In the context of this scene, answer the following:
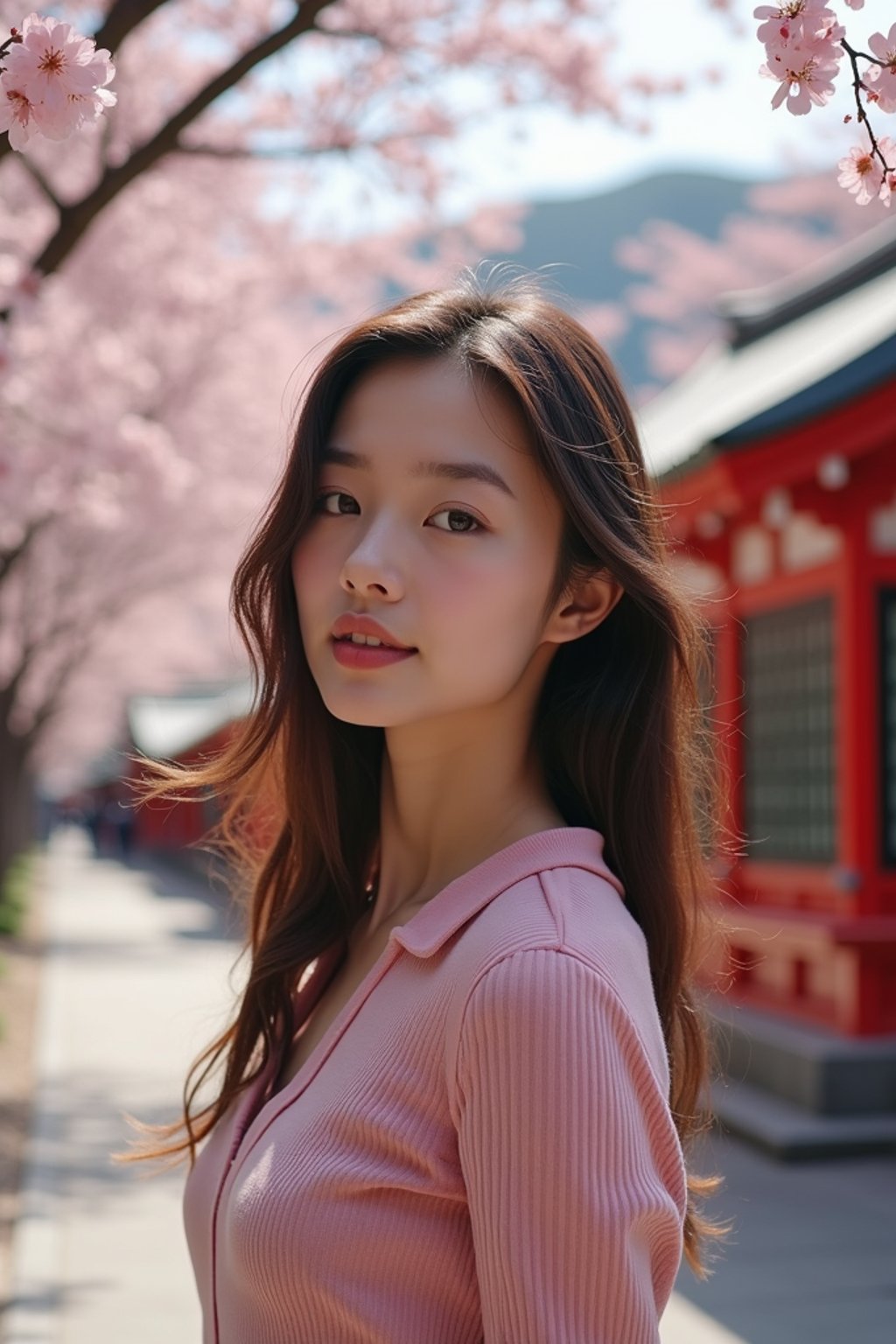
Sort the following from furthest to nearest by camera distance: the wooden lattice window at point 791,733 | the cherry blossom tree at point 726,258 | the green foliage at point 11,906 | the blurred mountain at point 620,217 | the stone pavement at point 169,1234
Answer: the blurred mountain at point 620,217, the cherry blossom tree at point 726,258, the green foliage at point 11,906, the wooden lattice window at point 791,733, the stone pavement at point 169,1234

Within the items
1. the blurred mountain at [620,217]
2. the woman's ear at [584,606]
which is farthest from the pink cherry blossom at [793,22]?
the blurred mountain at [620,217]

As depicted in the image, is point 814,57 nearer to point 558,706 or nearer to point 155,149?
point 558,706

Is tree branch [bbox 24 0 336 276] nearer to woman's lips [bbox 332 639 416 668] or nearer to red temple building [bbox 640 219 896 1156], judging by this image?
red temple building [bbox 640 219 896 1156]

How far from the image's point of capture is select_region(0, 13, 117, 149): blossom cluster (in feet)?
5.25

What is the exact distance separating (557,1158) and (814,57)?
1.15m

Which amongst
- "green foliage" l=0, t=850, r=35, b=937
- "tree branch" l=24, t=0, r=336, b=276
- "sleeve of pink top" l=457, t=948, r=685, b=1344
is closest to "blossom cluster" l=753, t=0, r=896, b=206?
"sleeve of pink top" l=457, t=948, r=685, b=1344

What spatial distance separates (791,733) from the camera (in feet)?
28.8

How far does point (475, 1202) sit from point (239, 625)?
833 millimetres

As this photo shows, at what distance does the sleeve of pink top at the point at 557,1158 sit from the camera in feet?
4.21

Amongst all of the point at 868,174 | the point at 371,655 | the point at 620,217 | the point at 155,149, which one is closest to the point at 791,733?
the point at 155,149

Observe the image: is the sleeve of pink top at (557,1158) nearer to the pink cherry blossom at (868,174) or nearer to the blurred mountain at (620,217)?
the pink cherry blossom at (868,174)

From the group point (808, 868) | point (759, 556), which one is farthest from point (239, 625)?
point (759, 556)

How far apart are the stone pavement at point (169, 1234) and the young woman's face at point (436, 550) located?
0.88m

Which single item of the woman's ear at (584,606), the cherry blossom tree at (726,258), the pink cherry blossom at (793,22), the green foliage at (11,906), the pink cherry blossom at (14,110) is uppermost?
the cherry blossom tree at (726,258)
